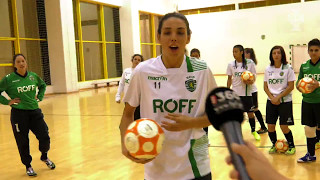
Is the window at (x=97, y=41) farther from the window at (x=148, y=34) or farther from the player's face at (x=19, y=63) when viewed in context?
the player's face at (x=19, y=63)

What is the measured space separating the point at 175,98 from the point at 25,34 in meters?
16.3

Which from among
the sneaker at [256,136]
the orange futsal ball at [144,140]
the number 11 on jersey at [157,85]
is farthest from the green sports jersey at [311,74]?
Answer: the orange futsal ball at [144,140]

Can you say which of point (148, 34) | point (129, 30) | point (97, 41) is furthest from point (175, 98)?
point (148, 34)

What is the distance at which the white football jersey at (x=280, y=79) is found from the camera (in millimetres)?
5355

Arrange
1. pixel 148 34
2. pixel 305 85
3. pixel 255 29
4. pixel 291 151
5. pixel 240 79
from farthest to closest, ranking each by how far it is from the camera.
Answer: pixel 148 34 < pixel 255 29 < pixel 240 79 < pixel 291 151 < pixel 305 85

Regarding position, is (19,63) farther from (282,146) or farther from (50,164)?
(282,146)

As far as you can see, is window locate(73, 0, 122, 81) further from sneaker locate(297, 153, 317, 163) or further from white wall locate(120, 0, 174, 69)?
sneaker locate(297, 153, 317, 163)

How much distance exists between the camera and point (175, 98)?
2.20 metres

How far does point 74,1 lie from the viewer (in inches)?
755

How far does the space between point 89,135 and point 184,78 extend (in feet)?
17.8

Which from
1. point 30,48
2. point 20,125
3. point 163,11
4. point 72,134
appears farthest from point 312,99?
point 163,11

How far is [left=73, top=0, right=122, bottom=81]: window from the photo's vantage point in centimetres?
1936

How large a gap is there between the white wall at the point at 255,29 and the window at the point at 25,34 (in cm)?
1299

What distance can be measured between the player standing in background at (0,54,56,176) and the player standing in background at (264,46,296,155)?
3.46m
